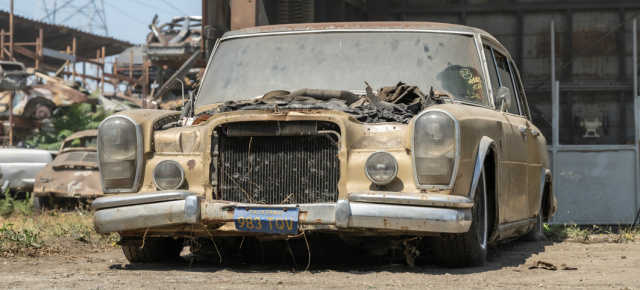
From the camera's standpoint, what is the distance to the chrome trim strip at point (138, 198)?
519 centimetres

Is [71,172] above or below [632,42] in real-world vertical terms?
below

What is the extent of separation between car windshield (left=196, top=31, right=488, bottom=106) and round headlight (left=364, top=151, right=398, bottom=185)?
111 centimetres

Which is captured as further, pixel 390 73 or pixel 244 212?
pixel 390 73

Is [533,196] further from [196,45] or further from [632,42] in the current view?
[196,45]

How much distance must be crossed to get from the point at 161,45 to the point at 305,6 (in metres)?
19.1

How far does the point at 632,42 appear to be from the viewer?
15.0 m

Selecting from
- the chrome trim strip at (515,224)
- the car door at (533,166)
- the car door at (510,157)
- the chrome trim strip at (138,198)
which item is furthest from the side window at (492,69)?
the chrome trim strip at (138,198)

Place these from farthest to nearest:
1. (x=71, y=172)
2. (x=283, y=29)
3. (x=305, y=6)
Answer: (x=71, y=172) < (x=305, y=6) < (x=283, y=29)

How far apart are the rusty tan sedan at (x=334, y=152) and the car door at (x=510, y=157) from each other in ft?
0.09

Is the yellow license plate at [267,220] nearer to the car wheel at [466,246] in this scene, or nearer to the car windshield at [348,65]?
the car wheel at [466,246]

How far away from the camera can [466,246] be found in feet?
17.4

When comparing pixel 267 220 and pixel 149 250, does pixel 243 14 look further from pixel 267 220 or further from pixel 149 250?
pixel 267 220

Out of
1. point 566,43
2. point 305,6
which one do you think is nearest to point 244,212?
point 305,6

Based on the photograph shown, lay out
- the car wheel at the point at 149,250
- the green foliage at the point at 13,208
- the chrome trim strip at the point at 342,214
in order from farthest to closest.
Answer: the green foliage at the point at 13,208 → the car wheel at the point at 149,250 → the chrome trim strip at the point at 342,214
